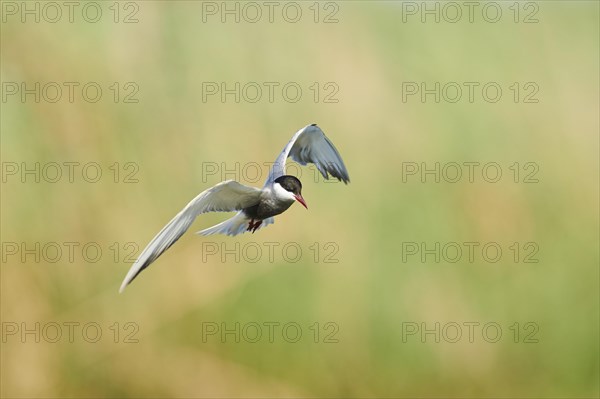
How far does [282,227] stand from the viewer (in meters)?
3.56

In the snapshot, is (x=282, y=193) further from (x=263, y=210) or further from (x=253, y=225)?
(x=253, y=225)

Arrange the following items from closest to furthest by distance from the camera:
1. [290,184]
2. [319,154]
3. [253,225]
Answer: [290,184] < [253,225] < [319,154]

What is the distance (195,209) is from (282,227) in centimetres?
106

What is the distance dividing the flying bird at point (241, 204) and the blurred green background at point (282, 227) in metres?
0.50

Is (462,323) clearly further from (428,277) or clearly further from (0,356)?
(0,356)

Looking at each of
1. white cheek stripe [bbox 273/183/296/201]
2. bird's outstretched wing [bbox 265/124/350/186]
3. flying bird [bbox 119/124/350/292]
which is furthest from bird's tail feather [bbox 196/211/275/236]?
bird's outstretched wing [bbox 265/124/350/186]

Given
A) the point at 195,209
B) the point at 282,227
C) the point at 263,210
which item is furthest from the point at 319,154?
the point at 195,209

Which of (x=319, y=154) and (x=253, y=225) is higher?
(x=319, y=154)

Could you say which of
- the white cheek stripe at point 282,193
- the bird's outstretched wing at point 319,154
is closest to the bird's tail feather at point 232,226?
the white cheek stripe at point 282,193

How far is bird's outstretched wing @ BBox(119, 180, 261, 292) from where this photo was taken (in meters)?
2.29

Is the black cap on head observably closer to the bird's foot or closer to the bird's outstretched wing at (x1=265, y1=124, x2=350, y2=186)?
the bird's foot

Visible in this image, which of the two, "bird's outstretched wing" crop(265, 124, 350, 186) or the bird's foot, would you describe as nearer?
the bird's foot

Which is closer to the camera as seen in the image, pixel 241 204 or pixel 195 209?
pixel 195 209

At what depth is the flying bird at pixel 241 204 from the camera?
7.73 ft
